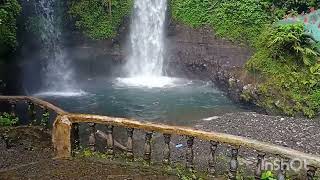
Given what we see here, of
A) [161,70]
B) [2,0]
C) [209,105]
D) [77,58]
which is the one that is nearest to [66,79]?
[77,58]

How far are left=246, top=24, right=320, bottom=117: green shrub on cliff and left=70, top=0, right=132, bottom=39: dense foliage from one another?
27.1 feet

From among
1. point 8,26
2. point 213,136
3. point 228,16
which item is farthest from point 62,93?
point 213,136

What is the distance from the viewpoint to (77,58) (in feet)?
68.1

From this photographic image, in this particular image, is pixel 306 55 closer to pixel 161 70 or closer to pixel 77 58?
pixel 161 70

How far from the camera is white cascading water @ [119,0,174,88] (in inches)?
814

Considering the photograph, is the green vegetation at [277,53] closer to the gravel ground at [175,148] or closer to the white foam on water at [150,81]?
the gravel ground at [175,148]

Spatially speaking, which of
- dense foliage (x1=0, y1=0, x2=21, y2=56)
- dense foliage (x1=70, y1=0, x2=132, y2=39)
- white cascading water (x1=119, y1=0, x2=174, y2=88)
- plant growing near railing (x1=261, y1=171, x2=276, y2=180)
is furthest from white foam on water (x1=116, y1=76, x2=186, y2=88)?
plant growing near railing (x1=261, y1=171, x2=276, y2=180)

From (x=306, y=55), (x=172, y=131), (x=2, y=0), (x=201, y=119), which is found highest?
(x=2, y=0)

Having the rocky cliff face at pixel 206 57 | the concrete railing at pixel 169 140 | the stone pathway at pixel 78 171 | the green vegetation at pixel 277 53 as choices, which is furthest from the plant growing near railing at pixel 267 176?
the rocky cliff face at pixel 206 57

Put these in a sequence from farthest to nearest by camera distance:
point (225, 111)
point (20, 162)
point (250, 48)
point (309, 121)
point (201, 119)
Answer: point (250, 48)
point (225, 111)
point (201, 119)
point (309, 121)
point (20, 162)

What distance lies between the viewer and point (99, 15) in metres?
20.5

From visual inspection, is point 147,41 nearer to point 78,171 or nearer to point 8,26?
point 8,26

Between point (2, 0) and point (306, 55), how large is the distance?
10.9m

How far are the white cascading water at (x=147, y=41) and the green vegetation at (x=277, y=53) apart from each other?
11.4 ft
